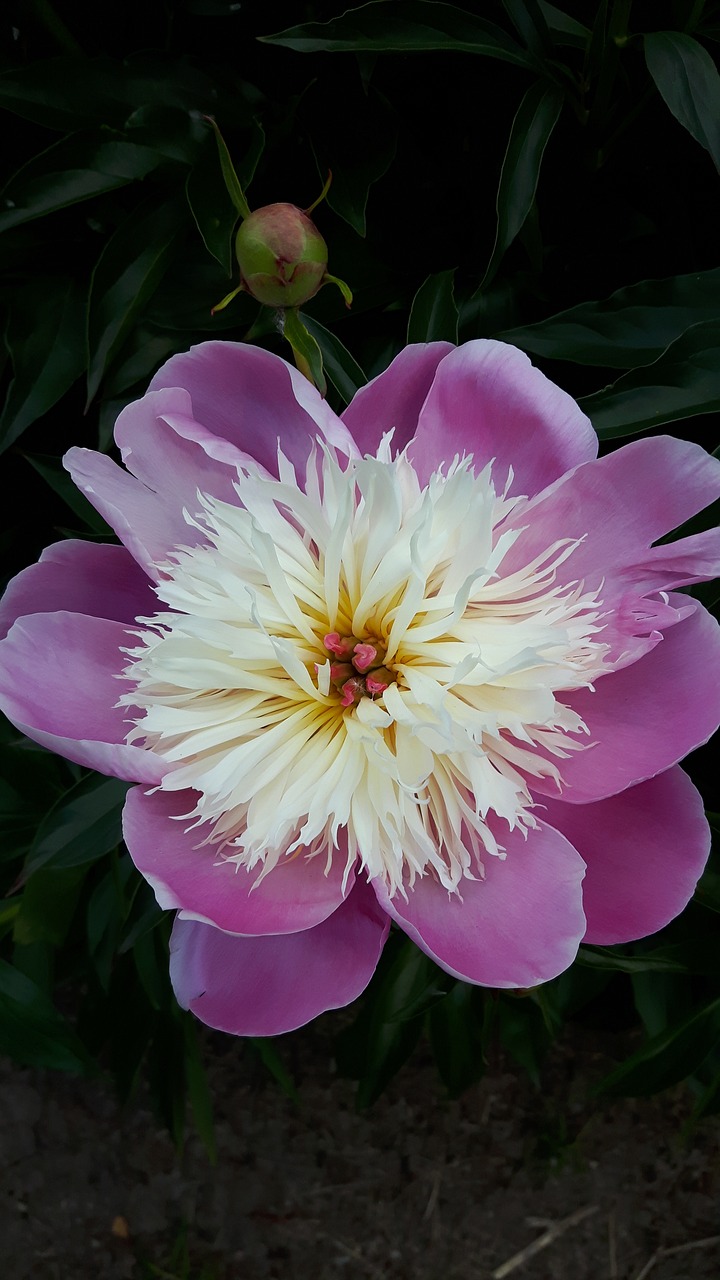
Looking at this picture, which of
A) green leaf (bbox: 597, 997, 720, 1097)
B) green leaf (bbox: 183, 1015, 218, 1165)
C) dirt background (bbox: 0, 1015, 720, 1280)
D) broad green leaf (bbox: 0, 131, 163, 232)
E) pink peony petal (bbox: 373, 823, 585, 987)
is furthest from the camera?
dirt background (bbox: 0, 1015, 720, 1280)

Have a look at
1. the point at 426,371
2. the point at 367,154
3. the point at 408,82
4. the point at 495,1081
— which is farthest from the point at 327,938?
the point at 495,1081

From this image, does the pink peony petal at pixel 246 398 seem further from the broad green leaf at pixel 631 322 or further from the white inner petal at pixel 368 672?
the broad green leaf at pixel 631 322

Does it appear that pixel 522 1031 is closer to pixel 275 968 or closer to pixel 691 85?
pixel 275 968

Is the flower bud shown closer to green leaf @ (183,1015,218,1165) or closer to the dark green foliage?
the dark green foliage

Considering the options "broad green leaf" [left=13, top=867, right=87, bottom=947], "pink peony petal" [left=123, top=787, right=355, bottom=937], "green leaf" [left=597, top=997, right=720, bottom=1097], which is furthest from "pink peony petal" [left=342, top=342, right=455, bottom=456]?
"green leaf" [left=597, top=997, right=720, bottom=1097]

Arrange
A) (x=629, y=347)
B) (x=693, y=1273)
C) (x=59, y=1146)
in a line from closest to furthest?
(x=629, y=347), (x=693, y=1273), (x=59, y=1146)

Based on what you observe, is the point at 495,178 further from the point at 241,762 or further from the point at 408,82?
the point at 241,762
